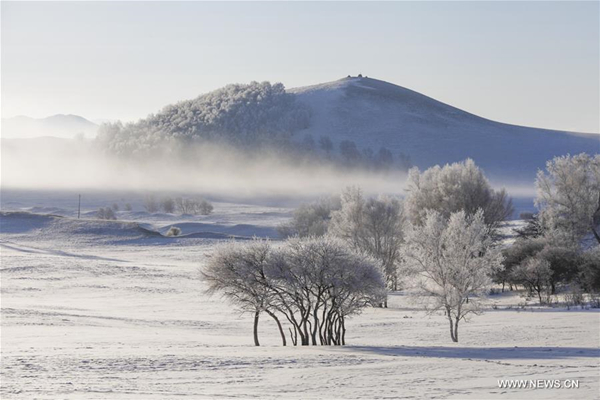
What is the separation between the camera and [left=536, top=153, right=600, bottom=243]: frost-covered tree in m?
57.9

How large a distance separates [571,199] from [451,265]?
2584 cm

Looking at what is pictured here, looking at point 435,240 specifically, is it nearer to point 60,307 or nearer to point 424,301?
point 424,301

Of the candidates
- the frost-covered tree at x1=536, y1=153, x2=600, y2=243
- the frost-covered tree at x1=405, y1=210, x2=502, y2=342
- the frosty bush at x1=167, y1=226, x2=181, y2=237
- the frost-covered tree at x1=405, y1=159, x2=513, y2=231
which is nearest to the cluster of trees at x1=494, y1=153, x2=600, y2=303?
the frost-covered tree at x1=536, y1=153, x2=600, y2=243

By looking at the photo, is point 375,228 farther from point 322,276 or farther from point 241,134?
point 241,134

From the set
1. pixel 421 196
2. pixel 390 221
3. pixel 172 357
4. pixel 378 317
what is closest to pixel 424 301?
pixel 378 317

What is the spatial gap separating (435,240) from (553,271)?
14.1 m

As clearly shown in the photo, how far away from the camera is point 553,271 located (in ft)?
160

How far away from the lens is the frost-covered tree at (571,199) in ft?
190

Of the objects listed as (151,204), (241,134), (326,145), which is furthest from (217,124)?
(151,204)

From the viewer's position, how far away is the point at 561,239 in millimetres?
54812

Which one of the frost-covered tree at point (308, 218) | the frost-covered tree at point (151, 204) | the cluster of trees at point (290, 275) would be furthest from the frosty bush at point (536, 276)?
the frost-covered tree at point (151, 204)

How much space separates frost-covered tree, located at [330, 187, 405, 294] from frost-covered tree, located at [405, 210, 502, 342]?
51.7 feet

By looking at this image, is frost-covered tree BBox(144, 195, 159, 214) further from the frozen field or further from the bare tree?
the frozen field

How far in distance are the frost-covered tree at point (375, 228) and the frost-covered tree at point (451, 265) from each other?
15750mm
